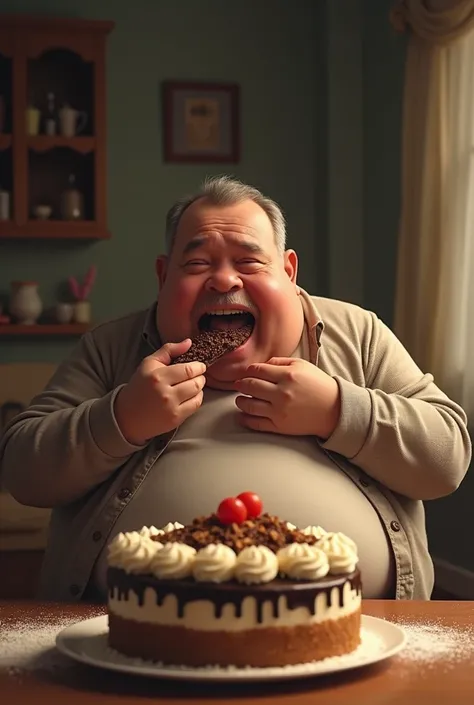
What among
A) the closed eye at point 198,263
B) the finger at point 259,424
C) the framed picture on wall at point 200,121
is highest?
the framed picture on wall at point 200,121

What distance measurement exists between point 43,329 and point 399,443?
10.3 feet

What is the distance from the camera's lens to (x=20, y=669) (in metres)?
1.15

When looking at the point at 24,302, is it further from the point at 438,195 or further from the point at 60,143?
the point at 438,195

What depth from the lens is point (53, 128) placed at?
473 cm

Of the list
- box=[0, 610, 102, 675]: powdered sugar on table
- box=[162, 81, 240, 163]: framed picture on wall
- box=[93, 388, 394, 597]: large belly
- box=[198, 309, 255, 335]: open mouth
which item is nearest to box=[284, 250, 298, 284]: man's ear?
box=[198, 309, 255, 335]: open mouth

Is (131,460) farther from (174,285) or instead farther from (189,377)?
(174,285)

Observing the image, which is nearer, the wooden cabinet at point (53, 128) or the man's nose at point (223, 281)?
the man's nose at point (223, 281)

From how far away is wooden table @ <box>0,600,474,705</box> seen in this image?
105 centimetres

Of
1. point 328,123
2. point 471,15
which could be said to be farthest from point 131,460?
point 328,123

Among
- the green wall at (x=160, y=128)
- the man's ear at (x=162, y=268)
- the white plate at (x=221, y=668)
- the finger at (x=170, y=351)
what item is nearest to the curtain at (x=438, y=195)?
the green wall at (x=160, y=128)

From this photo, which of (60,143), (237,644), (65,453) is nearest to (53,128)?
(60,143)

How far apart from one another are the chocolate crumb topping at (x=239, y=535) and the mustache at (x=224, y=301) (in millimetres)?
696

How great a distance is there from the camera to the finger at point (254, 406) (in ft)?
5.74

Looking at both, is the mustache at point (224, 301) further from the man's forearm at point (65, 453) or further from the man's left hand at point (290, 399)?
the man's forearm at point (65, 453)
